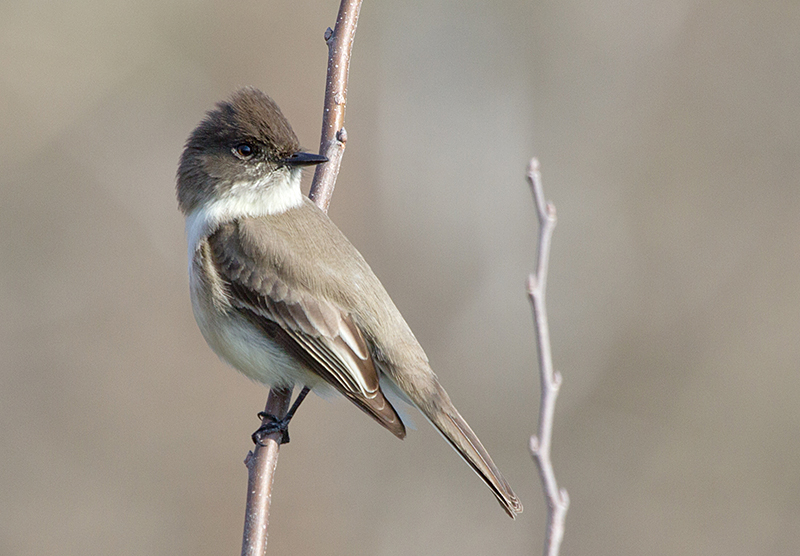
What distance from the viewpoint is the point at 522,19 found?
10703 mm

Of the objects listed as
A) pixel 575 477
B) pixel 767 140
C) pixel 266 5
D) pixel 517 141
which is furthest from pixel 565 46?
pixel 575 477

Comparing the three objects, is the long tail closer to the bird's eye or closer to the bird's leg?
the bird's leg

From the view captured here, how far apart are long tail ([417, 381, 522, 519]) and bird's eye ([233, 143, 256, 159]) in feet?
4.61

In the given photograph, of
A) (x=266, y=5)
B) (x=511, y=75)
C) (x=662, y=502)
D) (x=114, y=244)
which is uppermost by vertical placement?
(x=511, y=75)

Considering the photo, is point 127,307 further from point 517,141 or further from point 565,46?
point 565,46

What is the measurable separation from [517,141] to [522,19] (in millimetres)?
1466

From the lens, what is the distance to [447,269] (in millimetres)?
9805

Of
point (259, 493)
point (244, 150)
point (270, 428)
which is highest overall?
point (244, 150)

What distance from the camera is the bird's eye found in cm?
448

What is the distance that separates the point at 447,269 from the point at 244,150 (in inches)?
215

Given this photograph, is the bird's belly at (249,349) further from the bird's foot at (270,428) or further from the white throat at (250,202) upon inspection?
the white throat at (250,202)

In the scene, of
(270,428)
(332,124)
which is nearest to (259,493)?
(270,428)

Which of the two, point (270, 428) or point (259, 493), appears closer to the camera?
point (259, 493)

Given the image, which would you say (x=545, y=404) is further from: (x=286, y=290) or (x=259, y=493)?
(x=286, y=290)
